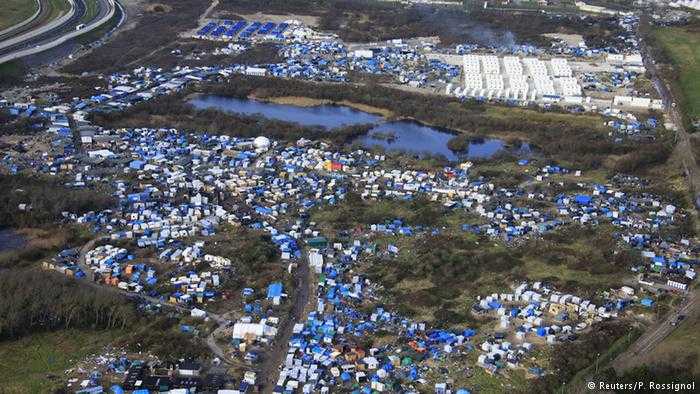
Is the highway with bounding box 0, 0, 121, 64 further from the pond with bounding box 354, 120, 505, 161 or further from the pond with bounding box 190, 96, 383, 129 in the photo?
the pond with bounding box 354, 120, 505, 161

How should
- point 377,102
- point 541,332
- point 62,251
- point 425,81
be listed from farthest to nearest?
point 425,81
point 377,102
point 62,251
point 541,332

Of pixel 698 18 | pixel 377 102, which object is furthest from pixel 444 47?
pixel 698 18

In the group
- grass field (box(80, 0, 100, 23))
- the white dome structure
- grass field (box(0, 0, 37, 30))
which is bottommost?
the white dome structure

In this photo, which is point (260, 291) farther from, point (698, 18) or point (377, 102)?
point (698, 18)

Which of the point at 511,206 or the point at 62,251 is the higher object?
the point at 62,251

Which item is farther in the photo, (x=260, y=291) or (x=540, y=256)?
(x=540, y=256)

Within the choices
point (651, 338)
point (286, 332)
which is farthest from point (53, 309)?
point (651, 338)

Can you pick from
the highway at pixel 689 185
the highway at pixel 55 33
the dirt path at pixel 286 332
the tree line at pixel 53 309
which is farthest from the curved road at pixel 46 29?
the highway at pixel 689 185

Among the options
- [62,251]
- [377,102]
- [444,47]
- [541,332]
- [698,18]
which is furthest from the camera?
[698,18]

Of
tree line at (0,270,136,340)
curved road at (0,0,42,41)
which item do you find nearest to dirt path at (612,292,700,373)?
tree line at (0,270,136,340)
